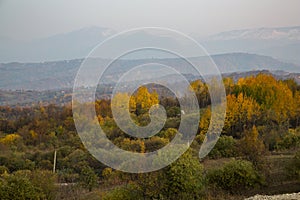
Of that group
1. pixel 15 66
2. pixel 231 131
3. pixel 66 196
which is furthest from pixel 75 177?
pixel 15 66

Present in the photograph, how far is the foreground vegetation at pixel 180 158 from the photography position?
1402cm

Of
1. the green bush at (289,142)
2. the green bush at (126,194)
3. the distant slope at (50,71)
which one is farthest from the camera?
the distant slope at (50,71)

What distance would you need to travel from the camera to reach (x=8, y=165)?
1155 inches

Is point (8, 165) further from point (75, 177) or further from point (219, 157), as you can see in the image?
point (219, 157)

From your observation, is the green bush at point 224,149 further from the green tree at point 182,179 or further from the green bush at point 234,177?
the green tree at point 182,179

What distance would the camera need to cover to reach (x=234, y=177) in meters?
15.4

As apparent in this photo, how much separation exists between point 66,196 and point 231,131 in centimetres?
1665

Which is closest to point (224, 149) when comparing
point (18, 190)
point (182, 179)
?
point (182, 179)

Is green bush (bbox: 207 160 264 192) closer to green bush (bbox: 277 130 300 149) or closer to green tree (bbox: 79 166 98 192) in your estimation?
green tree (bbox: 79 166 98 192)

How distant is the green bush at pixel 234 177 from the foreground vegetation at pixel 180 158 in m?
0.04

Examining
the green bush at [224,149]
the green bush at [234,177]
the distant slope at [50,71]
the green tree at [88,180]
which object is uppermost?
the green bush at [234,177]

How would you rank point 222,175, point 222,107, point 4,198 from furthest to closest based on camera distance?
point 222,107 < point 222,175 < point 4,198

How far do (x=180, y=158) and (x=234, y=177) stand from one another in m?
2.91

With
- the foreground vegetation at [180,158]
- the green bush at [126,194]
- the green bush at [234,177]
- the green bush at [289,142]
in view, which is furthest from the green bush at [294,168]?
the green bush at [289,142]
